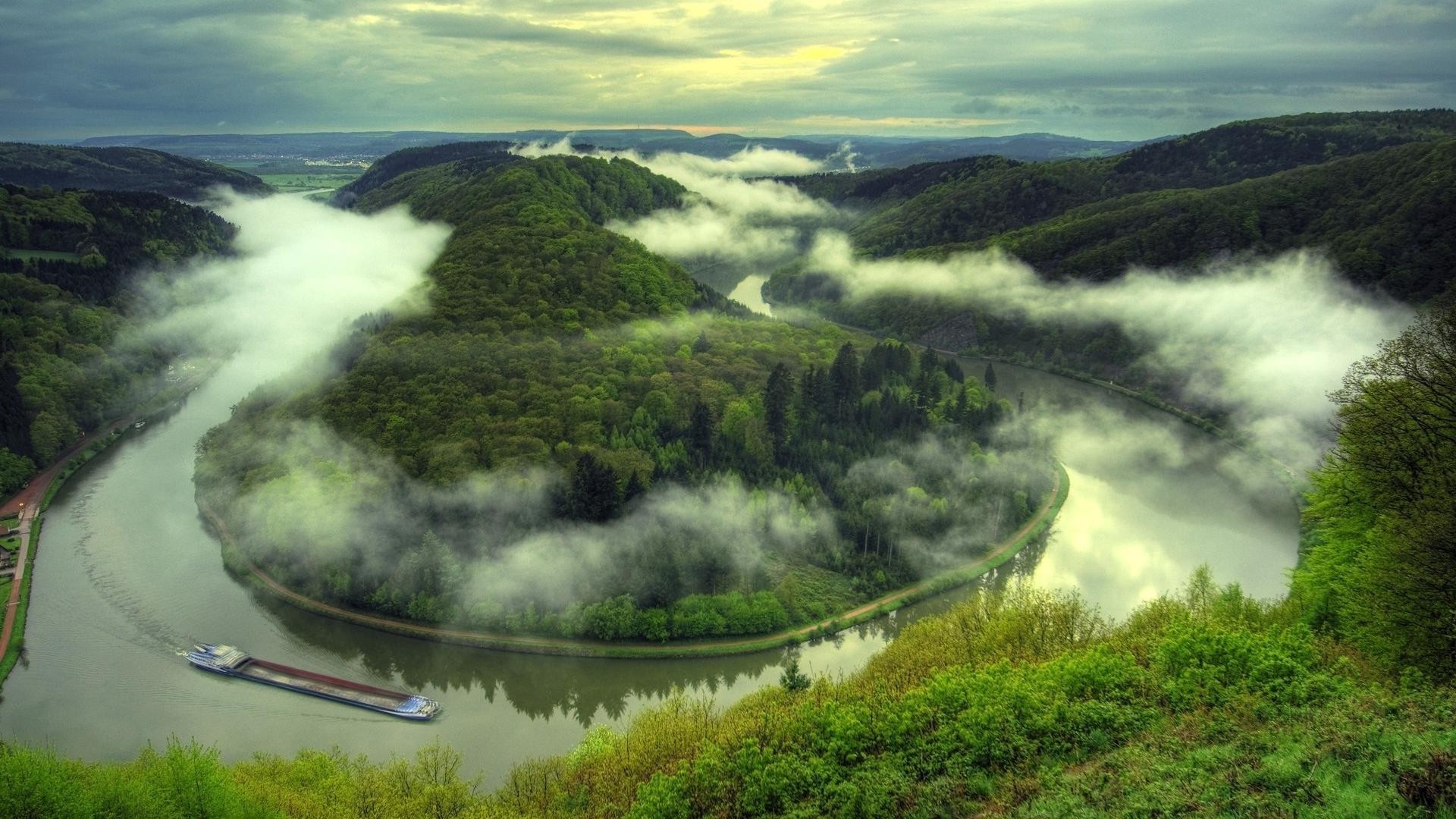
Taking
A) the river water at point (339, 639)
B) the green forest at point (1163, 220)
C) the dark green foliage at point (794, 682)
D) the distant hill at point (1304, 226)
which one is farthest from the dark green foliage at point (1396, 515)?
the distant hill at point (1304, 226)

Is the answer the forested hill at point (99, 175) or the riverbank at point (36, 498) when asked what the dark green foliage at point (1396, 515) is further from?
the forested hill at point (99, 175)

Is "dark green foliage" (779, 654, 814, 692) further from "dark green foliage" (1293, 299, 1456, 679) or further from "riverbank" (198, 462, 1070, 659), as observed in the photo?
"dark green foliage" (1293, 299, 1456, 679)

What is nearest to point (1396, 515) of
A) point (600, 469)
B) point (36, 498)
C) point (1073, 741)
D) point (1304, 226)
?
point (1073, 741)

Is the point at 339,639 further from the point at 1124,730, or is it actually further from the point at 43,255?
the point at 43,255

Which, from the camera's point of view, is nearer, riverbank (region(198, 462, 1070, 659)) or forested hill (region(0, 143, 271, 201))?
riverbank (region(198, 462, 1070, 659))

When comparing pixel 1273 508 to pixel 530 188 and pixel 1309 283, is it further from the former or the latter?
pixel 530 188

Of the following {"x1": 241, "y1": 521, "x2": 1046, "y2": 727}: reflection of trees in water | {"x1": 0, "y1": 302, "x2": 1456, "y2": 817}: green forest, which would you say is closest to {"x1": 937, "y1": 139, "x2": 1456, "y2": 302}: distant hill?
{"x1": 0, "y1": 302, "x2": 1456, "y2": 817}: green forest
